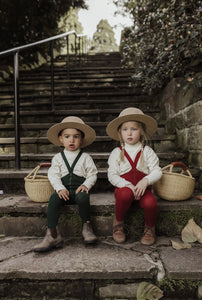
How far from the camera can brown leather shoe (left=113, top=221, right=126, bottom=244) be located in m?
1.66

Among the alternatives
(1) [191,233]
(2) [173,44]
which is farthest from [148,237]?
(2) [173,44]

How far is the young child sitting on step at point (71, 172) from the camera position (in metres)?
1.71

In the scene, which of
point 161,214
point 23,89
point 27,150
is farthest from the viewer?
point 23,89

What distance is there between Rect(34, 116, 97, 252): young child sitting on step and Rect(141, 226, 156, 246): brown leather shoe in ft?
1.25

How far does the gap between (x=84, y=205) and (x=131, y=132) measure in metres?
0.71

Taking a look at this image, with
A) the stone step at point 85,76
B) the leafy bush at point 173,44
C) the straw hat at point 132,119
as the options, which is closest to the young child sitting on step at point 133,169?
the straw hat at point 132,119

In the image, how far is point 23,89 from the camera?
14.2ft

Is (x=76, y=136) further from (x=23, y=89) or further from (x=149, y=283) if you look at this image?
(x=23, y=89)

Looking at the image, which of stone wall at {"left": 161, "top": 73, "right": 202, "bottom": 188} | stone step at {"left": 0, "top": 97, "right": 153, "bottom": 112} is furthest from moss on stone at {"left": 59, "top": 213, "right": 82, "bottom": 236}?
stone step at {"left": 0, "top": 97, "right": 153, "bottom": 112}

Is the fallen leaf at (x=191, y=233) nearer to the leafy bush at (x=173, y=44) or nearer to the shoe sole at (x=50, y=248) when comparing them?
the shoe sole at (x=50, y=248)

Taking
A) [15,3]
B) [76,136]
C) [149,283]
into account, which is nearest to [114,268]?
[149,283]

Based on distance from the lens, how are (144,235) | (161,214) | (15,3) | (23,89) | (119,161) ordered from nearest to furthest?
(144,235), (161,214), (119,161), (23,89), (15,3)

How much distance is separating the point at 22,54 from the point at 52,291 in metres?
6.56

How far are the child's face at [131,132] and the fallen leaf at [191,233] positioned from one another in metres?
0.76
